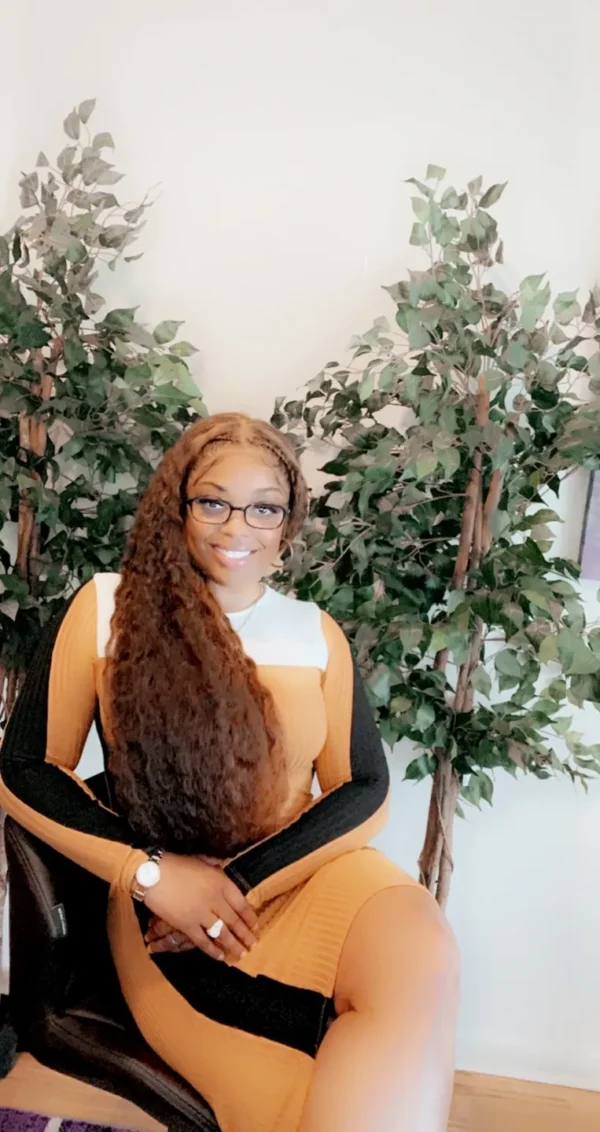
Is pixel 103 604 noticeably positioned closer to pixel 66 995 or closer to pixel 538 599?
pixel 66 995

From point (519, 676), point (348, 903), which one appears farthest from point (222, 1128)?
point (519, 676)

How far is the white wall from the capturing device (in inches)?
60.7

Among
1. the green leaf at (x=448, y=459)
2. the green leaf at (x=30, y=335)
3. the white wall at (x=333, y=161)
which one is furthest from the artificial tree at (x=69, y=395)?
the green leaf at (x=448, y=459)

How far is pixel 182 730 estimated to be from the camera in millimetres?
1054

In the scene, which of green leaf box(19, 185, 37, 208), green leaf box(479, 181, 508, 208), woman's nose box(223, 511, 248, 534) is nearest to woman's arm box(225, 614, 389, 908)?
woman's nose box(223, 511, 248, 534)

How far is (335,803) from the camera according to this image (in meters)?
1.10

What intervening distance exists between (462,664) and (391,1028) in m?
0.67

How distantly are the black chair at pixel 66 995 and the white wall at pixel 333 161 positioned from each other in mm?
832

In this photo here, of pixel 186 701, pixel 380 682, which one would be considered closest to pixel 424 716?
pixel 380 682

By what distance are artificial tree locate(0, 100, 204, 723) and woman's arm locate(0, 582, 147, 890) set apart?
413 mm

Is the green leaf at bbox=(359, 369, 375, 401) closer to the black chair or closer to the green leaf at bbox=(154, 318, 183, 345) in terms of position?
the green leaf at bbox=(154, 318, 183, 345)

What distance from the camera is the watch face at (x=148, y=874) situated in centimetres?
100

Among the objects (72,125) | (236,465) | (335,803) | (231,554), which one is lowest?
(335,803)

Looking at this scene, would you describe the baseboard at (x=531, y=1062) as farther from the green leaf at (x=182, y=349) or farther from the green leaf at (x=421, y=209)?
the green leaf at (x=421, y=209)
